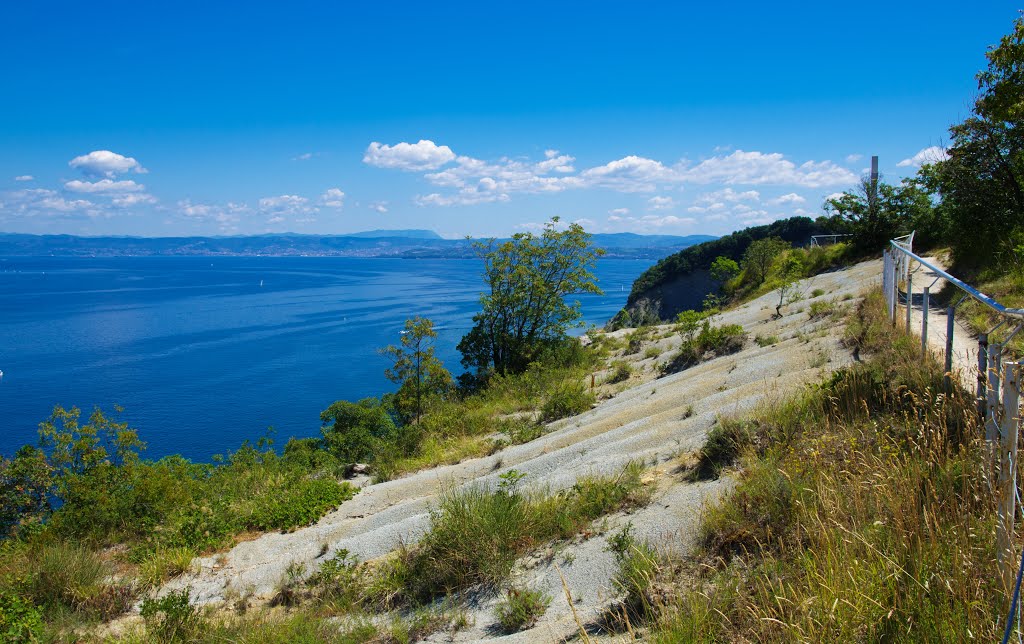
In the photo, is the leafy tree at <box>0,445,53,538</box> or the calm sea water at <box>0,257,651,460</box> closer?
the leafy tree at <box>0,445,53,538</box>

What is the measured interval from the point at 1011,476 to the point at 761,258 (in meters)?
35.6

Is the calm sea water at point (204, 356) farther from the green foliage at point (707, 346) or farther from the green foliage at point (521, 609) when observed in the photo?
the green foliage at point (521, 609)

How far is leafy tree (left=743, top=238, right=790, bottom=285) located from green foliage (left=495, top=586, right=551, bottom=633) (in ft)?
105

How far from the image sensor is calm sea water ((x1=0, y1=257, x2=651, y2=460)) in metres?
51.2

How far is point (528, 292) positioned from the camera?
30812mm

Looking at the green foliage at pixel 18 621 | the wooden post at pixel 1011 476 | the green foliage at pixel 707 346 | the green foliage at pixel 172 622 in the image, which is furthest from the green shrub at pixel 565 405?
the wooden post at pixel 1011 476

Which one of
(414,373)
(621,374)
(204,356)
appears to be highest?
(621,374)

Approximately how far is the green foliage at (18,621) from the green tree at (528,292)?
81.1 feet

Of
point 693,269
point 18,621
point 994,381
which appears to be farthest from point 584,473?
point 693,269

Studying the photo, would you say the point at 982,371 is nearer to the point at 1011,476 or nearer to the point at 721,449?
the point at 1011,476

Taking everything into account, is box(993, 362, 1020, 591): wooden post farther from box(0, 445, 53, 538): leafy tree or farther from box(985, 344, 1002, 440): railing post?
box(0, 445, 53, 538): leafy tree

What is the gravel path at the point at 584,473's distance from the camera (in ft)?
18.9

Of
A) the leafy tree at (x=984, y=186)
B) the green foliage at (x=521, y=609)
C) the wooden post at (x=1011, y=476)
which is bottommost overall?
the green foliage at (x=521, y=609)

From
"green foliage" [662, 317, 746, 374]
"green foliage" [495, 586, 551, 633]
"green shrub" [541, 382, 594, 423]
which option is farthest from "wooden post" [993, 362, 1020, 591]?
"green foliage" [662, 317, 746, 374]
